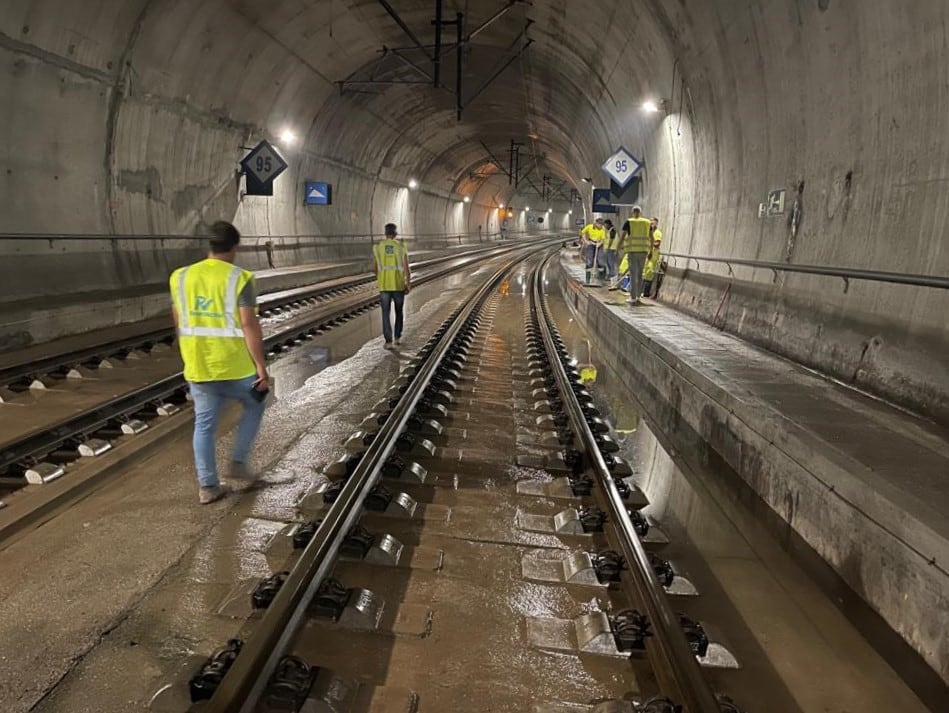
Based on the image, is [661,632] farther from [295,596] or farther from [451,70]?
[451,70]

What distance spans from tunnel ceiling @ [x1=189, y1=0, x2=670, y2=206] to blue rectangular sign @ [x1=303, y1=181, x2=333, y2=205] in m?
1.18

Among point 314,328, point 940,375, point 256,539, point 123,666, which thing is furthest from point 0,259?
point 940,375

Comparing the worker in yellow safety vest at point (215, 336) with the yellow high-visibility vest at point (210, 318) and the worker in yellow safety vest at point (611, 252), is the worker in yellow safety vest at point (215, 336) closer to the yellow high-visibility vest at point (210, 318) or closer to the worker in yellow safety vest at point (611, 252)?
the yellow high-visibility vest at point (210, 318)

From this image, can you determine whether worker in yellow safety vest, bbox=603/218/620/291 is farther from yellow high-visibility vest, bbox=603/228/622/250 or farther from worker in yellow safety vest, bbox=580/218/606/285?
worker in yellow safety vest, bbox=580/218/606/285

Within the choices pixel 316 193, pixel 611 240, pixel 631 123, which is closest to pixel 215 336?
pixel 631 123

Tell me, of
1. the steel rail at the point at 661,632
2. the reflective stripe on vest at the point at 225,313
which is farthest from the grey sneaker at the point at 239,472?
the steel rail at the point at 661,632

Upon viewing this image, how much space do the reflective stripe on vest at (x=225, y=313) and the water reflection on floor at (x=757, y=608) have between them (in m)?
3.05

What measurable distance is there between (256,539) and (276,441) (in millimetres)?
1950

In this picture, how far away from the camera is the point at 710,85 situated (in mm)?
9406

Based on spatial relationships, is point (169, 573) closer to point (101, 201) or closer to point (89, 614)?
point (89, 614)

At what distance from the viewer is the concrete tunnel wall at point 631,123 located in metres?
5.21

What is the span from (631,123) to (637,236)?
15.5 ft

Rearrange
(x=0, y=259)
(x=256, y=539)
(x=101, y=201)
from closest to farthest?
(x=256, y=539), (x=0, y=259), (x=101, y=201)

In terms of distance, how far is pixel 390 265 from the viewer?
966 centimetres
